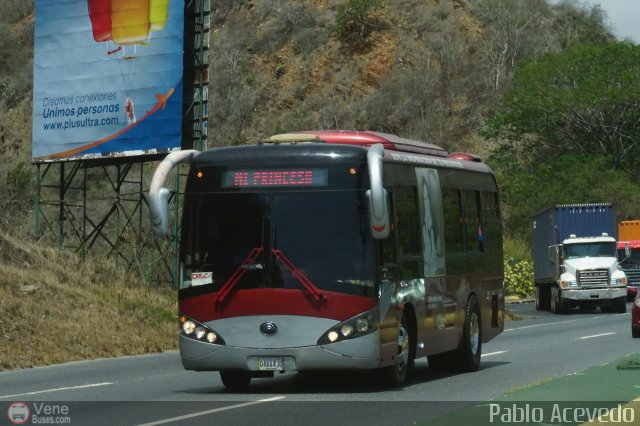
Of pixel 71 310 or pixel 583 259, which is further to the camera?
pixel 583 259

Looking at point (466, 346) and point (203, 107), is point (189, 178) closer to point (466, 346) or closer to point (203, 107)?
point (466, 346)

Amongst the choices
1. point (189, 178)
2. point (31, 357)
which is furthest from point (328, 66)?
point (189, 178)

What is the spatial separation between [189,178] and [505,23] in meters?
71.5

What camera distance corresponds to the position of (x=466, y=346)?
62.8ft

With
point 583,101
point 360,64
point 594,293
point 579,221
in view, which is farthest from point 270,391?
point 360,64

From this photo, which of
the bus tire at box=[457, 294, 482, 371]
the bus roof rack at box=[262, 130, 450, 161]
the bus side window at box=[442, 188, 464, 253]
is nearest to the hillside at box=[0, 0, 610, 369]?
the bus tire at box=[457, 294, 482, 371]

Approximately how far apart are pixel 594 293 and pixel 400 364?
98.2 ft

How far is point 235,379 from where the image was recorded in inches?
647

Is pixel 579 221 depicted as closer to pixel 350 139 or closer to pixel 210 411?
pixel 350 139

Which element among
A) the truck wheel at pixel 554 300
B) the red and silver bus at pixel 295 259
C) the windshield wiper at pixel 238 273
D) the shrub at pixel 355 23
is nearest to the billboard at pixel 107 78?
the truck wheel at pixel 554 300

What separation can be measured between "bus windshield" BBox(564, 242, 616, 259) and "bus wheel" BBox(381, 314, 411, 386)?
3065 cm

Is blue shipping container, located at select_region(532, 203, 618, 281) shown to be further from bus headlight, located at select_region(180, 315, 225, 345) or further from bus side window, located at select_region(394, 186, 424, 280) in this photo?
bus headlight, located at select_region(180, 315, 225, 345)

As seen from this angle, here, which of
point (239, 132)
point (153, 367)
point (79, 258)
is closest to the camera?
point (153, 367)

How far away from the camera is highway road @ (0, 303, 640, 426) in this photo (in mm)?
13227
